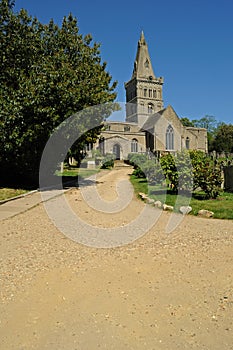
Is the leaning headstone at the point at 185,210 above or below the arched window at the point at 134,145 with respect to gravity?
below

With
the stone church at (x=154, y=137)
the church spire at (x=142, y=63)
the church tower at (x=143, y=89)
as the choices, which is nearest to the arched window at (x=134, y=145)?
the stone church at (x=154, y=137)

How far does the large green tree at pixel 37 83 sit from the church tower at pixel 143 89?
→ 62893 millimetres

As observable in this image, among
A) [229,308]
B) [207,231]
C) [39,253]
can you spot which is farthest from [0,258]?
[207,231]

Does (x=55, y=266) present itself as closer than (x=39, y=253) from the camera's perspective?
Yes

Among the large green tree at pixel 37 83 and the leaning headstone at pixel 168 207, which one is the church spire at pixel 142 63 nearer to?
the large green tree at pixel 37 83

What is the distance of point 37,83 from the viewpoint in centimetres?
1394

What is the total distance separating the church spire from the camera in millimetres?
81125

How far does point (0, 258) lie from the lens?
539cm

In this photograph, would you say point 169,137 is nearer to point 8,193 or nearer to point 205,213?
point 8,193

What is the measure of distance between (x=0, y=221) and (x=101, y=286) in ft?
17.1

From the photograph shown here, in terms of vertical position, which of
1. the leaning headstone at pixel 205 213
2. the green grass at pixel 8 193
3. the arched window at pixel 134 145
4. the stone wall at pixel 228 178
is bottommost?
the leaning headstone at pixel 205 213

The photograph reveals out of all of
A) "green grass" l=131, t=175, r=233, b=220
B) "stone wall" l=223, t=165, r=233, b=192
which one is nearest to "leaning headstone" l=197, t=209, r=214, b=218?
"green grass" l=131, t=175, r=233, b=220

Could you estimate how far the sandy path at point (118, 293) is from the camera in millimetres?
3066

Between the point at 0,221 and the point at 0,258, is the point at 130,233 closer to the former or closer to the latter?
the point at 0,258
